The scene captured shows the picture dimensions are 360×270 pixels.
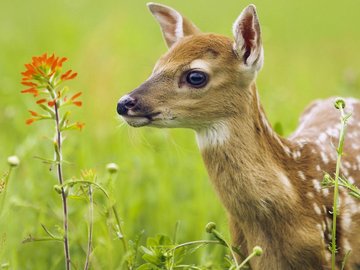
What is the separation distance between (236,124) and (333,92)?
15.6ft

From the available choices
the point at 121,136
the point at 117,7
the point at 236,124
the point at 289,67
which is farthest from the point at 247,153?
the point at 117,7

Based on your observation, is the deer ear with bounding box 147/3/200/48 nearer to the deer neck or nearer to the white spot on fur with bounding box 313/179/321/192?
the deer neck

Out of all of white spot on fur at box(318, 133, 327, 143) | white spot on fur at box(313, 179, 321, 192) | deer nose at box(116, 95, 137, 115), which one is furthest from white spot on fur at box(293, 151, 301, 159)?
deer nose at box(116, 95, 137, 115)

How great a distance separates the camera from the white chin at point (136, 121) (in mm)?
3918

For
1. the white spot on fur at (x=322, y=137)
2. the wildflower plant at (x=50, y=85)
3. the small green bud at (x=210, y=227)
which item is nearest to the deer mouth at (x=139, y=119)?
the wildflower plant at (x=50, y=85)

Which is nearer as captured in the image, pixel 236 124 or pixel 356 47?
pixel 236 124

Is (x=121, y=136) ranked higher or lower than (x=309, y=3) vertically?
→ lower

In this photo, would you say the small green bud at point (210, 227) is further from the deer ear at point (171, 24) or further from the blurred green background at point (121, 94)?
the deer ear at point (171, 24)

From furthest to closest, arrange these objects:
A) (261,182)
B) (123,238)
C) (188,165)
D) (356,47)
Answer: (356,47) < (188,165) < (261,182) < (123,238)

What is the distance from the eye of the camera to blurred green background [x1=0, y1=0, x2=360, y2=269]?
5.04 metres

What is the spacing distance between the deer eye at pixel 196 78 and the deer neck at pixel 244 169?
0.19 metres

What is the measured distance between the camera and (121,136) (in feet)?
22.0

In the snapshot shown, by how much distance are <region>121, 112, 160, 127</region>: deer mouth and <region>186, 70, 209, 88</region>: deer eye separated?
0.72 feet

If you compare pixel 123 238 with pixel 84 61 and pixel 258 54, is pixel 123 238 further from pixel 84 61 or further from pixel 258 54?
pixel 84 61
